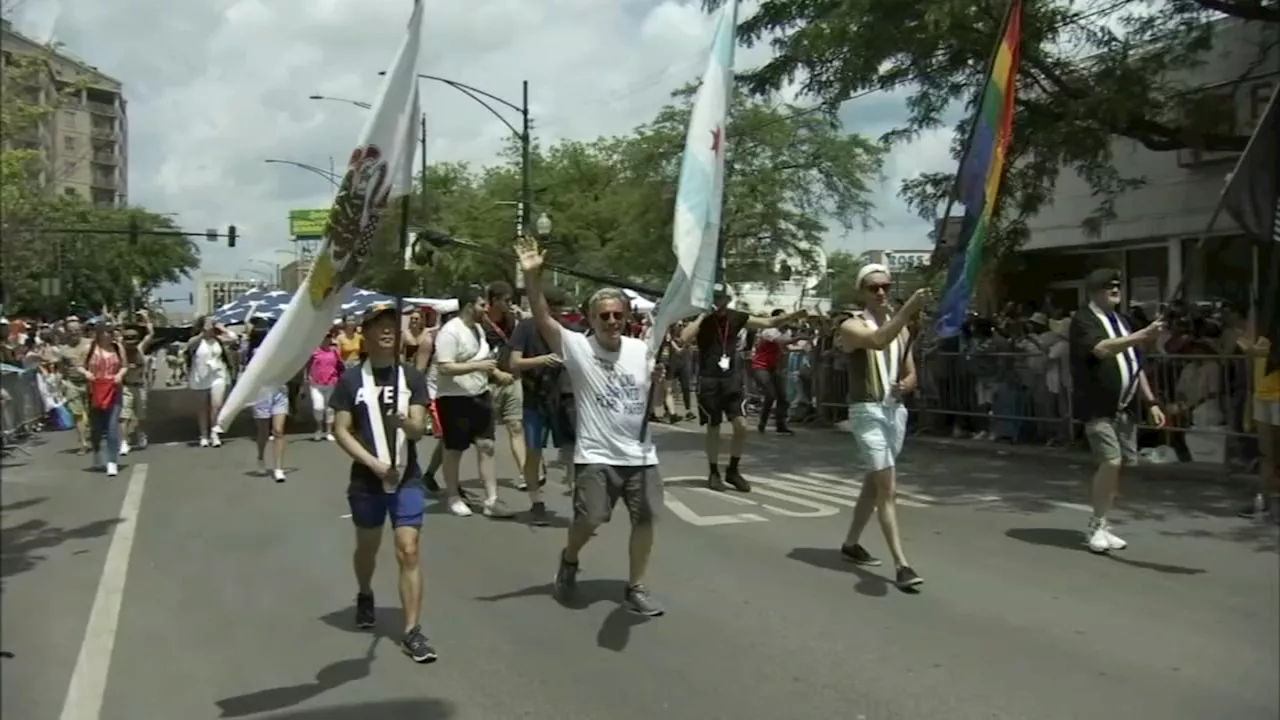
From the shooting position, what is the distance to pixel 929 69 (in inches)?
502

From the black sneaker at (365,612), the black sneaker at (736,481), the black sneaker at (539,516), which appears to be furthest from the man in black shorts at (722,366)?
the black sneaker at (365,612)

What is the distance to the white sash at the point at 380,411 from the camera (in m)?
5.73

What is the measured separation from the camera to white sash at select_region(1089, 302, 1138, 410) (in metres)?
7.66

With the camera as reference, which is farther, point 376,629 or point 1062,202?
point 1062,202

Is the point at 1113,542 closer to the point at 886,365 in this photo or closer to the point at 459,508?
the point at 886,365

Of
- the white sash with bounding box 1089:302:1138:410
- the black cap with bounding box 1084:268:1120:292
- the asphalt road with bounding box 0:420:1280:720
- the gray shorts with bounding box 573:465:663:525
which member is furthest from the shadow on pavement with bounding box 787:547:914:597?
the black cap with bounding box 1084:268:1120:292

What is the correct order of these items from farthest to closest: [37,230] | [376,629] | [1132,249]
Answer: [1132,249], [37,230], [376,629]

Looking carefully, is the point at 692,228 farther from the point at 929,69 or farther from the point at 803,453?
the point at 803,453

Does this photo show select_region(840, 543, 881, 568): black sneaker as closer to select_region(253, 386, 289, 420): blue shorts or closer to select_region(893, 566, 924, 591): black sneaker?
select_region(893, 566, 924, 591): black sneaker

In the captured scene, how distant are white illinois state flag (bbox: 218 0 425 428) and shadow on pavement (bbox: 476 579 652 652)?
2148mm

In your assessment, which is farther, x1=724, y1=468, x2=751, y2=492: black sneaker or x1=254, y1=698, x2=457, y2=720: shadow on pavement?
x1=724, y1=468, x2=751, y2=492: black sneaker

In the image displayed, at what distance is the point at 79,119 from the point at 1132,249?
16476mm

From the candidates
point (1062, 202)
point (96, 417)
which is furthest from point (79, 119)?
point (1062, 202)

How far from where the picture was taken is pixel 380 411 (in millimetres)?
5777
